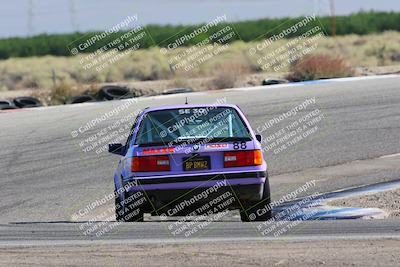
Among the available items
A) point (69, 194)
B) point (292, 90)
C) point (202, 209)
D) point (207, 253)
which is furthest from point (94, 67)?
point (207, 253)

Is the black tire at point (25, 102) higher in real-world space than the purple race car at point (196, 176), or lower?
lower

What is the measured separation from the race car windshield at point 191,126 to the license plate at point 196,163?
242 mm

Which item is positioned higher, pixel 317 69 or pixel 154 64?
pixel 317 69

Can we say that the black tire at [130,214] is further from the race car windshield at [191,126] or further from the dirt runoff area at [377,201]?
the dirt runoff area at [377,201]

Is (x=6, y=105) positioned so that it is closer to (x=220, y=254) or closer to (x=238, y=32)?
(x=220, y=254)

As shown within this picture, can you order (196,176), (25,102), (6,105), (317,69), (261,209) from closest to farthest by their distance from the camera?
1. (196,176)
2. (261,209)
3. (6,105)
4. (25,102)
5. (317,69)

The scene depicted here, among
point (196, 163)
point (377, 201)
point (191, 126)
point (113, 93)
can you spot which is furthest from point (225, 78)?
point (196, 163)

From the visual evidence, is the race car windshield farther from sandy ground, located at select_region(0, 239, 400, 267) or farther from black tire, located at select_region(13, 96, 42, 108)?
black tire, located at select_region(13, 96, 42, 108)

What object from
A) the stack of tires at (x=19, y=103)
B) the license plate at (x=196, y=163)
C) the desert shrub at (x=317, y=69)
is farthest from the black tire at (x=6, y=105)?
the license plate at (x=196, y=163)

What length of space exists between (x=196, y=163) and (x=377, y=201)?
3337 millimetres

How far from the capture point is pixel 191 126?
11789mm

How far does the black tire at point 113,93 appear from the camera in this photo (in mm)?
26891

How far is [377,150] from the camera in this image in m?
18.7

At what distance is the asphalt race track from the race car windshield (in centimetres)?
105
